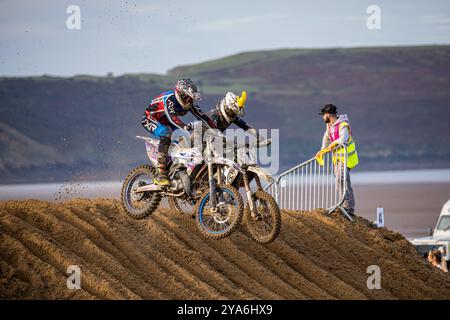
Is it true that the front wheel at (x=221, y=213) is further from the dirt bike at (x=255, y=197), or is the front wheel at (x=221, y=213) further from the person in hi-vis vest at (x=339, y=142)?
the person in hi-vis vest at (x=339, y=142)

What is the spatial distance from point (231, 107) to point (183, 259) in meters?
2.66

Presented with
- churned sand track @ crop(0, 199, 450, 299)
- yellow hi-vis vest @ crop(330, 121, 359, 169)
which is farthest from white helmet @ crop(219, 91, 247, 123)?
yellow hi-vis vest @ crop(330, 121, 359, 169)

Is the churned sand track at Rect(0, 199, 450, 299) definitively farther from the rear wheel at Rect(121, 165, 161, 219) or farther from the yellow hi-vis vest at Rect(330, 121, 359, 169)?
the yellow hi-vis vest at Rect(330, 121, 359, 169)

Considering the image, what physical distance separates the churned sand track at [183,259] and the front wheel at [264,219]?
2.61 feet

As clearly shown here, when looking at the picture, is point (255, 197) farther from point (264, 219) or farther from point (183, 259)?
point (183, 259)

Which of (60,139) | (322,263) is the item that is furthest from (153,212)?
(60,139)

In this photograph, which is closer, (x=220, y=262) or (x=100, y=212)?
(x=220, y=262)

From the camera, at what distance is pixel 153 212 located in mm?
18578

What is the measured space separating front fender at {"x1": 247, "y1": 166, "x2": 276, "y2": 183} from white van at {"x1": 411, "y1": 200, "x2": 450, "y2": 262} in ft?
37.8

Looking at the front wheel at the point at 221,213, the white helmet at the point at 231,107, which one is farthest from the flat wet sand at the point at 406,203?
the front wheel at the point at 221,213

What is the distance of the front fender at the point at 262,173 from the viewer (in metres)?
16.2

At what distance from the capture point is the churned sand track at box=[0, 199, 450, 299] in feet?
51.2
